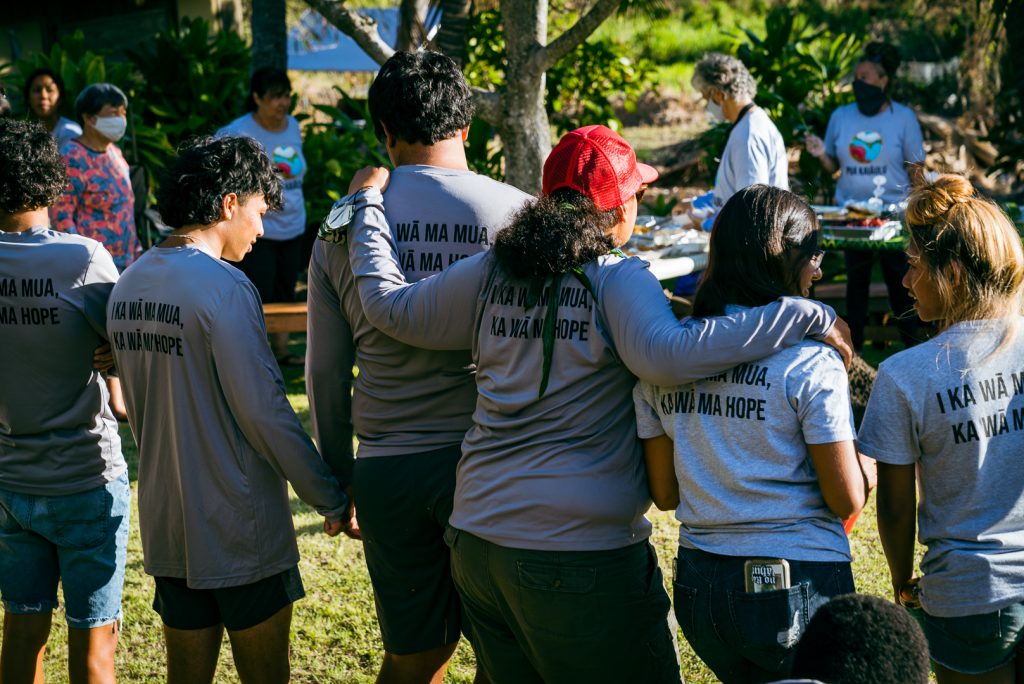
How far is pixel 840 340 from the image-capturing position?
227cm

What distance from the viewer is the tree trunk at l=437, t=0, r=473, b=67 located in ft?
29.6

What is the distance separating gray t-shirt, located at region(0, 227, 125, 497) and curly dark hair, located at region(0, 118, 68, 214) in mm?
87

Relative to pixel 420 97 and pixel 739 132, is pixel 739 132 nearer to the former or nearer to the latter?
pixel 739 132

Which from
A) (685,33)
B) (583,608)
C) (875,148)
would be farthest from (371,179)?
(685,33)

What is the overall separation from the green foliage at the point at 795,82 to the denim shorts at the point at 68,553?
773cm

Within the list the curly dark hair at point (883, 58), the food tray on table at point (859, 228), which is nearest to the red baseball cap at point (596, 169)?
the food tray on table at point (859, 228)

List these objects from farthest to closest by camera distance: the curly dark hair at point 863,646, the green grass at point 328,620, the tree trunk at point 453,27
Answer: the tree trunk at point 453,27, the green grass at point 328,620, the curly dark hair at point 863,646

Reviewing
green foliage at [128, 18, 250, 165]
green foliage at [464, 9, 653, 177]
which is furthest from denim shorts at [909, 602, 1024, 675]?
green foliage at [128, 18, 250, 165]

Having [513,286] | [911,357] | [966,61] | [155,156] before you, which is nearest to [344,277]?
[513,286]

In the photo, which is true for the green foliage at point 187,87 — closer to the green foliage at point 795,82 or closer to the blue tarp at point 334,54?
the green foliage at point 795,82

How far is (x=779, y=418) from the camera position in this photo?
2.22 meters

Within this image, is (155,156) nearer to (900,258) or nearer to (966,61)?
(900,258)

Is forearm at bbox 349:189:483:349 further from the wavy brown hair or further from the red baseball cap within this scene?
the wavy brown hair

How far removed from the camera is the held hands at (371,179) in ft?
9.26
